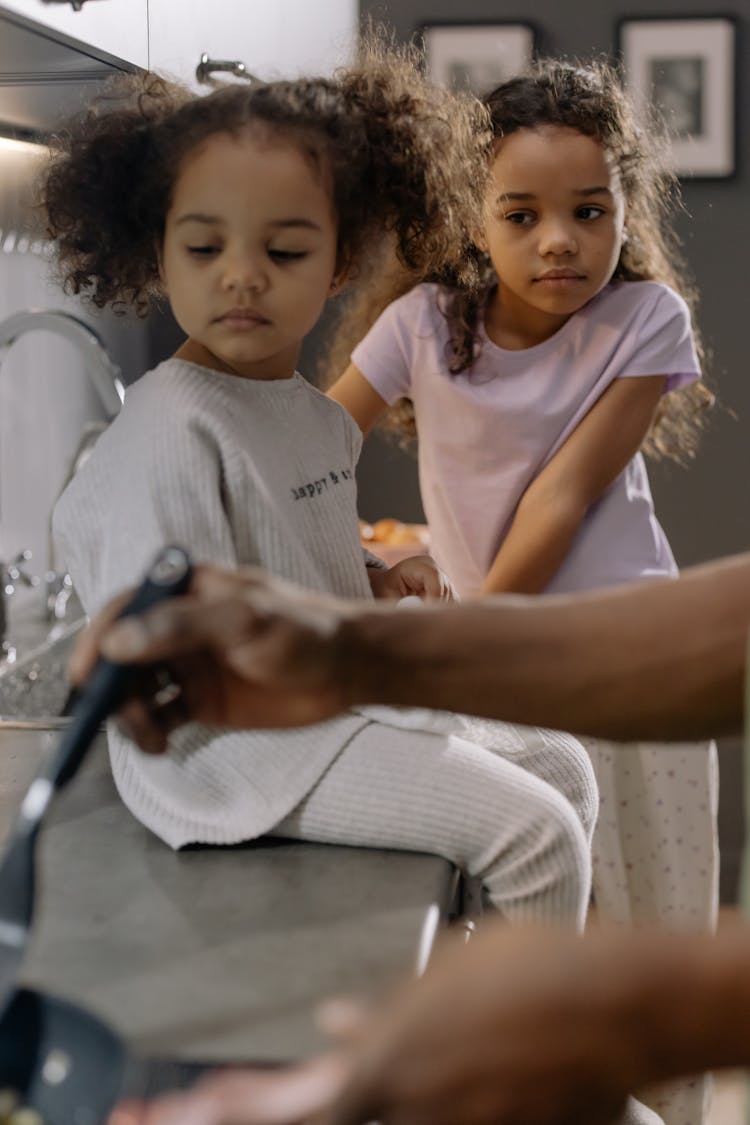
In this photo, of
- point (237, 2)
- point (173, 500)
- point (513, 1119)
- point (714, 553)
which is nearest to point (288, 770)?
point (173, 500)

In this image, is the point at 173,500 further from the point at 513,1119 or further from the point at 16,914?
the point at 513,1119

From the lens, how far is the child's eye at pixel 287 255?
1.01 metres

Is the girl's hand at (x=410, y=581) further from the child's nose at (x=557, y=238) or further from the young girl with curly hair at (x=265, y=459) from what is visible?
the child's nose at (x=557, y=238)

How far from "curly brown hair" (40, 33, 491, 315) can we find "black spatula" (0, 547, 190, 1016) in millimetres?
475

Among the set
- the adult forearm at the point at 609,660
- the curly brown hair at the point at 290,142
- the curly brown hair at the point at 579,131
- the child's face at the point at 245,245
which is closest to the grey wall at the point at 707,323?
the curly brown hair at the point at 579,131

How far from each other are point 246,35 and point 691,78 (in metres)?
1.40

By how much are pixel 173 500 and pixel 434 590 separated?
311 millimetres

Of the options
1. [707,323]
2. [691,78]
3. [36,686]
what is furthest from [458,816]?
[691,78]

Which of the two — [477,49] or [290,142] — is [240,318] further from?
[477,49]

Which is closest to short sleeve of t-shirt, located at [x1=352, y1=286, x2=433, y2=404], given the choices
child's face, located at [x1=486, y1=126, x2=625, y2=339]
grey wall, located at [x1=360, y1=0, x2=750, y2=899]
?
child's face, located at [x1=486, y1=126, x2=625, y2=339]

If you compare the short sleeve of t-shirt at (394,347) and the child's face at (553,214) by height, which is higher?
the child's face at (553,214)

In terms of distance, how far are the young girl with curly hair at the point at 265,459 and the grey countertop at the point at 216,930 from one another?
0.09ft

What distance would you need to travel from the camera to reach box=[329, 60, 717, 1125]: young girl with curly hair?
1.44 meters

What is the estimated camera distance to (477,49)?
9.14ft
